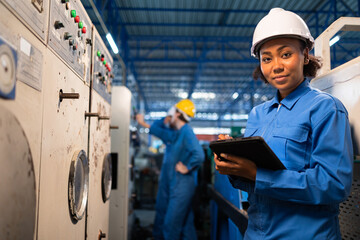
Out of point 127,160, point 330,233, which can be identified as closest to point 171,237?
point 127,160

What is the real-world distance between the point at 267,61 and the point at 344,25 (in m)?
0.62

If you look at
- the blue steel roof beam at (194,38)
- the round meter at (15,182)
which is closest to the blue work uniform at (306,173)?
the round meter at (15,182)

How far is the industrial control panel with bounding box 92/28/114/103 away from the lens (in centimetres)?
180

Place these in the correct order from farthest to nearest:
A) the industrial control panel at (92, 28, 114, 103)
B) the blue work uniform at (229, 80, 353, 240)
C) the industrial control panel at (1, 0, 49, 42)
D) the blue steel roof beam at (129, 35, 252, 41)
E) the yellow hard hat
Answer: the blue steel roof beam at (129, 35, 252, 41) < the yellow hard hat < the industrial control panel at (92, 28, 114, 103) < the blue work uniform at (229, 80, 353, 240) < the industrial control panel at (1, 0, 49, 42)

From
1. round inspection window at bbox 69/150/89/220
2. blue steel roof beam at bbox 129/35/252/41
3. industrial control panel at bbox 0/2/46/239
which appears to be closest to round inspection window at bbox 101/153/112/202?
round inspection window at bbox 69/150/89/220

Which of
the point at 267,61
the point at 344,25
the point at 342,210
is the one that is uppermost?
the point at 344,25

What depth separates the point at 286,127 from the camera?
1.09 meters

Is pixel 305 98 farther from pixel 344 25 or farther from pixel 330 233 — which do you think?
pixel 344 25

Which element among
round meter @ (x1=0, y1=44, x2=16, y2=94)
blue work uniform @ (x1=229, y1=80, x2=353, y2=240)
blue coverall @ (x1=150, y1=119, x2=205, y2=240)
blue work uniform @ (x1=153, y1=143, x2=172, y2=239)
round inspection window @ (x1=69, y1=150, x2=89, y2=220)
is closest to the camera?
round meter @ (x1=0, y1=44, x2=16, y2=94)

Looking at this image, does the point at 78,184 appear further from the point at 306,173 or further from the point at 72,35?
the point at 306,173

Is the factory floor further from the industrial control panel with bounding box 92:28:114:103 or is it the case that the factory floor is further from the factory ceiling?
the industrial control panel with bounding box 92:28:114:103

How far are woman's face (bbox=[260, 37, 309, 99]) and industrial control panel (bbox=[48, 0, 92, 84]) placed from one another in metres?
0.86

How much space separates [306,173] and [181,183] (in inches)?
93.7

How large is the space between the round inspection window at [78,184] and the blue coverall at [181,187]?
174 centimetres
